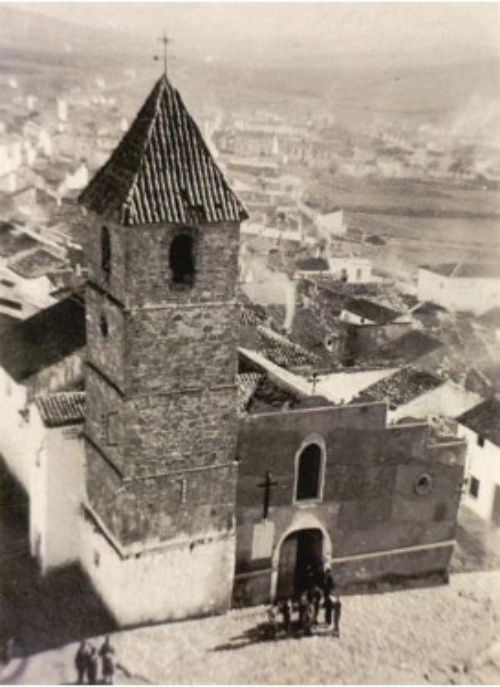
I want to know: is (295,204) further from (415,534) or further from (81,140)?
(415,534)

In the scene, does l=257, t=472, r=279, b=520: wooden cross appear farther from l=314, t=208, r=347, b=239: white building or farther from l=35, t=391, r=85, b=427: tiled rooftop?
l=314, t=208, r=347, b=239: white building

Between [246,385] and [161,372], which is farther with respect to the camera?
[246,385]

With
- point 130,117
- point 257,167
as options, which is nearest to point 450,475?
point 257,167

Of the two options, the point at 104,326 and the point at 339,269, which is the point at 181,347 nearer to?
the point at 104,326

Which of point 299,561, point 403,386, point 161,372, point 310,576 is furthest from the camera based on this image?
point 403,386

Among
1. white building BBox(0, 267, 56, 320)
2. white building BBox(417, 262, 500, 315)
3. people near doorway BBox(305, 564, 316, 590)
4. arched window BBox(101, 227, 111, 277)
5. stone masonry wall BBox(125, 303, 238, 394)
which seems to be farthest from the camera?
white building BBox(0, 267, 56, 320)

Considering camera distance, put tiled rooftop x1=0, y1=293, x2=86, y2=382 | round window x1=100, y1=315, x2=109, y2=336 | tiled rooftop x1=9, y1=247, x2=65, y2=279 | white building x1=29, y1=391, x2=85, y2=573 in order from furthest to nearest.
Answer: tiled rooftop x1=9, y1=247, x2=65, y2=279 < tiled rooftop x1=0, y1=293, x2=86, y2=382 < white building x1=29, y1=391, x2=85, y2=573 < round window x1=100, y1=315, x2=109, y2=336

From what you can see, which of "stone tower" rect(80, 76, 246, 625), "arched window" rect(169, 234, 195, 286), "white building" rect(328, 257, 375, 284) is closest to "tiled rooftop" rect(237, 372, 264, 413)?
"stone tower" rect(80, 76, 246, 625)

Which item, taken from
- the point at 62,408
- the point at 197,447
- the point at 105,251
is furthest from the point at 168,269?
the point at 62,408

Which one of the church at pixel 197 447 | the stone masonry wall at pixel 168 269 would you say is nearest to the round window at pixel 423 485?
the church at pixel 197 447
